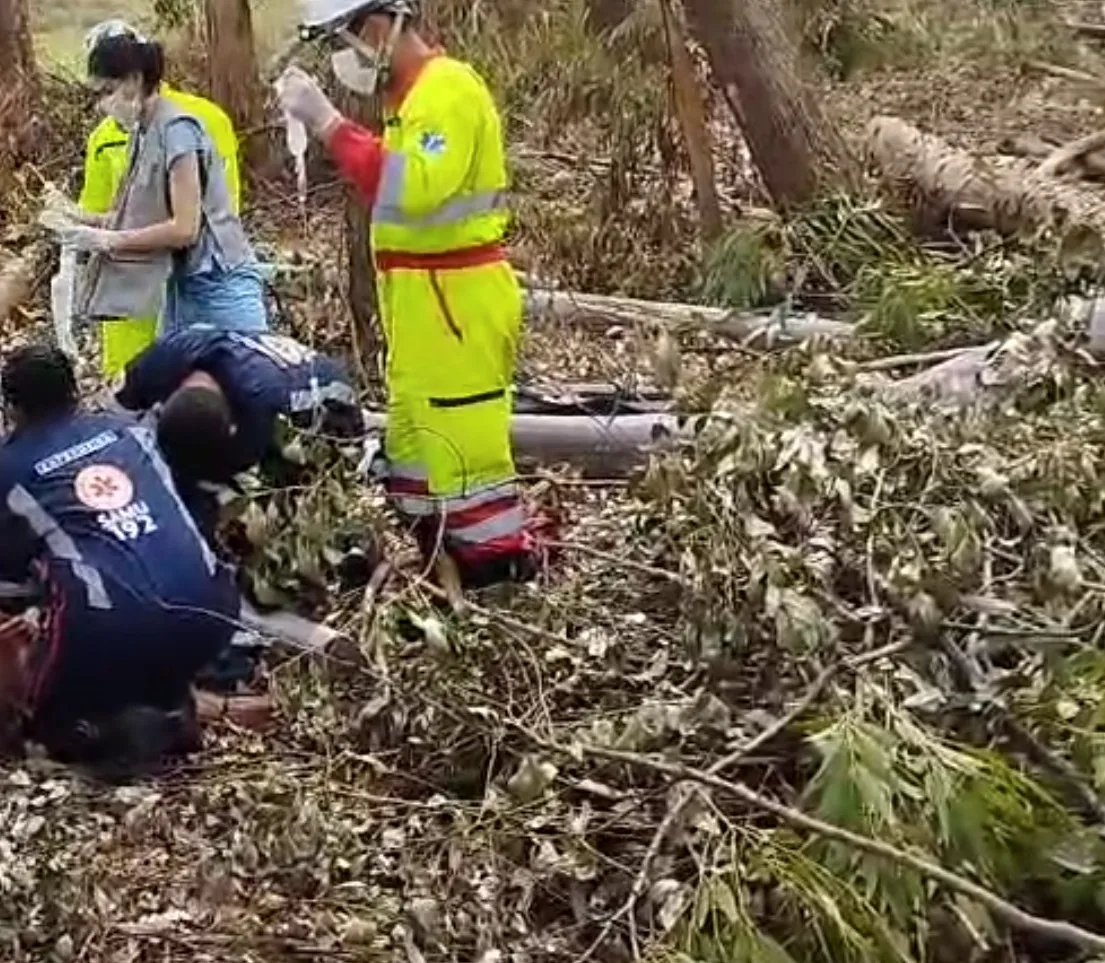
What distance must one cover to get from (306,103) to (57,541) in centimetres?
113

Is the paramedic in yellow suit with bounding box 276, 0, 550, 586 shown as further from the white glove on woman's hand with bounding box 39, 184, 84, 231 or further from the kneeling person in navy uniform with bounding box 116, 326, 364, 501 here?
the white glove on woman's hand with bounding box 39, 184, 84, 231

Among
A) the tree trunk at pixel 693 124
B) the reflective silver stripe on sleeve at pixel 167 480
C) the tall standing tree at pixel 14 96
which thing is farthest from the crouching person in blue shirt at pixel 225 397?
the tall standing tree at pixel 14 96

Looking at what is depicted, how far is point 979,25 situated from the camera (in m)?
11.2

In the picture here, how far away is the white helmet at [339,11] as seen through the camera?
4477mm

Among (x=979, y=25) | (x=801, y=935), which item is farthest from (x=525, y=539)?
(x=979, y=25)

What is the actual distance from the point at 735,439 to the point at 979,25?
25.3ft

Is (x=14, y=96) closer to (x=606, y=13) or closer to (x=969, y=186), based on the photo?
(x=606, y=13)

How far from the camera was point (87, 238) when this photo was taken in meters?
5.13

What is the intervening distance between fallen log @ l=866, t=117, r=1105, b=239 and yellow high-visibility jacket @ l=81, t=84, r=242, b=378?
2.90 metres

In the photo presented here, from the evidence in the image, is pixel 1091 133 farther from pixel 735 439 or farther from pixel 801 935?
pixel 801 935

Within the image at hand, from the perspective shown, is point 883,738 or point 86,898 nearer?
point 883,738

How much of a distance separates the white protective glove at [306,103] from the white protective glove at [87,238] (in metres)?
0.78

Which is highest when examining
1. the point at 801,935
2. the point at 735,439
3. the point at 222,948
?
the point at 735,439

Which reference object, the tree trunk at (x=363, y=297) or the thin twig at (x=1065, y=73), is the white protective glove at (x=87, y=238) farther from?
the thin twig at (x=1065, y=73)
